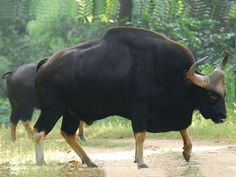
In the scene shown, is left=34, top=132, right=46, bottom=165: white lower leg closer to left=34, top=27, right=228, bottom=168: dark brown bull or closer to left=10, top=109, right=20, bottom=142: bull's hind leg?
left=34, top=27, right=228, bottom=168: dark brown bull

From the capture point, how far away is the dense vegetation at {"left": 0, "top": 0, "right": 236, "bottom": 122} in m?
1.81

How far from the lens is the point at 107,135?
36.8 ft

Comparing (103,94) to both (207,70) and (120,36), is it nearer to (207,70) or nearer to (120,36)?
(120,36)

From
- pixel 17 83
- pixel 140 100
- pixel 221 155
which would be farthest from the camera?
pixel 17 83

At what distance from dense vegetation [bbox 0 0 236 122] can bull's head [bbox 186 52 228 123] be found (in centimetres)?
68

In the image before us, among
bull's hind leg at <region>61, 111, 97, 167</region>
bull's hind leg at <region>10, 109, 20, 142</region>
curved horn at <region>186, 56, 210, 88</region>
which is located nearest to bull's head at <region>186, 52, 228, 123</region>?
curved horn at <region>186, 56, 210, 88</region>

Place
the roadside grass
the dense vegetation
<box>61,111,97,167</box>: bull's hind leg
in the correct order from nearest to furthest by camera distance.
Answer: the dense vegetation → the roadside grass → <box>61,111,97,167</box>: bull's hind leg

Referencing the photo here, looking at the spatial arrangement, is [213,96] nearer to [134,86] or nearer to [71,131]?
[134,86]

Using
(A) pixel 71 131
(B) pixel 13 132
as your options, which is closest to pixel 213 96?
(A) pixel 71 131

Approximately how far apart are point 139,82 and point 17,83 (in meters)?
5.57

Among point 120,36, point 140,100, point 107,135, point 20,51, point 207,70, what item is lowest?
point 20,51

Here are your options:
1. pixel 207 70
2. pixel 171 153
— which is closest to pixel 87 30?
pixel 207 70

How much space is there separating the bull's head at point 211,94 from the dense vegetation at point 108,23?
0.68 meters

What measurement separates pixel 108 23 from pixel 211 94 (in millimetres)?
7548
